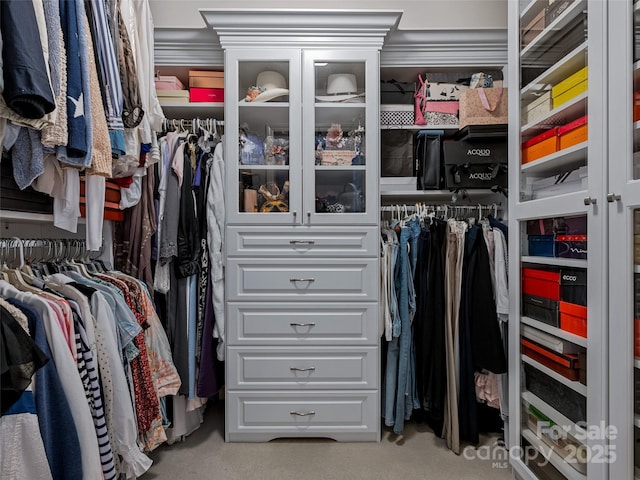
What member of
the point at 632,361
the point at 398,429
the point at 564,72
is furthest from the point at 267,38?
the point at 398,429

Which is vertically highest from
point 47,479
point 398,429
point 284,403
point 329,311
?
point 329,311

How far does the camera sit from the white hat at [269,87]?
1.97 meters

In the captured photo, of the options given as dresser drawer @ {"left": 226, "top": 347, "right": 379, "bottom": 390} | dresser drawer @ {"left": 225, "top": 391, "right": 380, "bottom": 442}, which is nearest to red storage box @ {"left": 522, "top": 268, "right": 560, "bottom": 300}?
dresser drawer @ {"left": 226, "top": 347, "right": 379, "bottom": 390}

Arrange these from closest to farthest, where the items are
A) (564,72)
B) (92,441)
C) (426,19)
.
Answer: (92,441) → (564,72) → (426,19)

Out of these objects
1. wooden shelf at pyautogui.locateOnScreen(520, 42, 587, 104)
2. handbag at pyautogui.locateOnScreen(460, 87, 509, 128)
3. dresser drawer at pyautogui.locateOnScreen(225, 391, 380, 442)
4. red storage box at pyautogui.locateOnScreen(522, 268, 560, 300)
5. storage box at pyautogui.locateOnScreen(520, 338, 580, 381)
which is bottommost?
dresser drawer at pyautogui.locateOnScreen(225, 391, 380, 442)

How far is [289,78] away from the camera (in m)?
1.96

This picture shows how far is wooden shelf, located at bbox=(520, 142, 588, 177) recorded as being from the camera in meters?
1.30

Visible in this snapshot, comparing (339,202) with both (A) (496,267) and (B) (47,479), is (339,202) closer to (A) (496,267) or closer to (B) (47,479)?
(A) (496,267)

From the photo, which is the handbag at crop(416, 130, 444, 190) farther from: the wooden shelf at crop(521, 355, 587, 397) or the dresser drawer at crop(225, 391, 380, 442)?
the dresser drawer at crop(225, 391, 380, 442)

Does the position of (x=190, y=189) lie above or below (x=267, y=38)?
below

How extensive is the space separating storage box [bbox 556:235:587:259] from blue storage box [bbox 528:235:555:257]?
0.03m

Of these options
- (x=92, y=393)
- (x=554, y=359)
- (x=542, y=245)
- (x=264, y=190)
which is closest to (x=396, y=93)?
(x=264, y=190)

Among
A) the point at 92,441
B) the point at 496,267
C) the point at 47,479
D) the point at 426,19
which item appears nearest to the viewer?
the point at 47,479

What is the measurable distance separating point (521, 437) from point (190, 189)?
1.95 metres
